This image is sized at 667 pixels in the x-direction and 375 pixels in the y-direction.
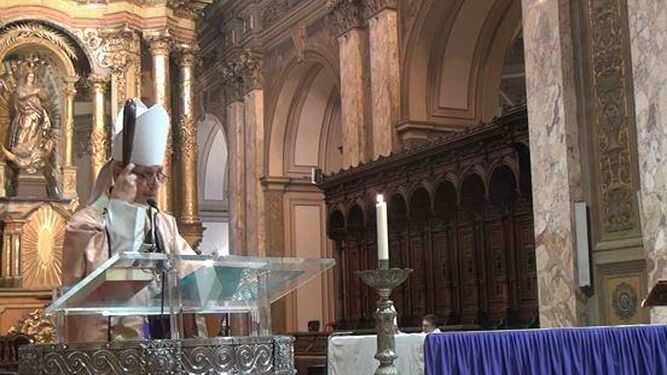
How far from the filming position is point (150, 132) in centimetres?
309

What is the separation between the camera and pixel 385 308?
3781 millimetres

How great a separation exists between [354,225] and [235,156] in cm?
664

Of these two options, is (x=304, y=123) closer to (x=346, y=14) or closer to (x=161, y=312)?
(x=346, y=14)

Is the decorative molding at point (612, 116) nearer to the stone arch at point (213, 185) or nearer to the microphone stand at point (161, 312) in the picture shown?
the microphone stand at point (161, 312)

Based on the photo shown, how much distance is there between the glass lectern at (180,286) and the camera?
2.42 metres

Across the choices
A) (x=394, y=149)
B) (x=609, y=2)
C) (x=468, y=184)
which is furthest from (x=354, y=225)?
(x=609, y=2)

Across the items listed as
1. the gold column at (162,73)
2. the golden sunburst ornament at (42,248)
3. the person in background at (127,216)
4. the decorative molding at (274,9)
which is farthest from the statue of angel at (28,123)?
the person in background at (127,216)

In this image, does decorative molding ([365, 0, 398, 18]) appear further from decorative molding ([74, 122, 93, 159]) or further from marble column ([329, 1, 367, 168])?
decorative molding ([74, 122, 93, 159])

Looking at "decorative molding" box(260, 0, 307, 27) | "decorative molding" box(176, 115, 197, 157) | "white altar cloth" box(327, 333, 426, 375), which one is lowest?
"white altar cloth" box(327, 333, 426, 375)

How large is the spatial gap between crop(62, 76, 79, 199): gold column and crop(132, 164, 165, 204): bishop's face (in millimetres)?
14006

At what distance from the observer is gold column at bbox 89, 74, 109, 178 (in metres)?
17.0

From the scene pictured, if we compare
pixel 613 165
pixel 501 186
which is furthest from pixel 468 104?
pixel 613 165

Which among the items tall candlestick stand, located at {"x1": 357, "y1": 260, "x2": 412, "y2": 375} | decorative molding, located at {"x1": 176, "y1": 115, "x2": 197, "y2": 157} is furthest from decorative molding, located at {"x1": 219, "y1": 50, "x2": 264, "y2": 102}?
tall candlestick stand, located at {"x1": 357, "y1": 260, "x2": 412, "y2": 375}

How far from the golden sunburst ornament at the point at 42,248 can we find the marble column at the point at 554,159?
377 inches
